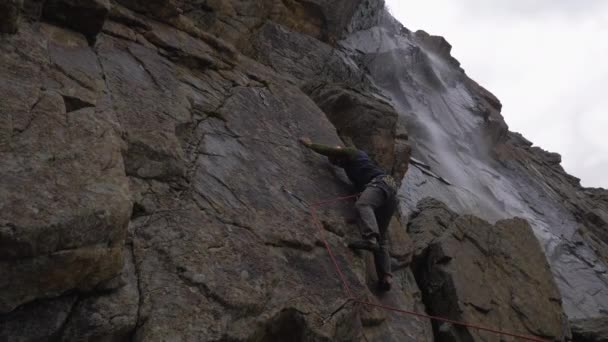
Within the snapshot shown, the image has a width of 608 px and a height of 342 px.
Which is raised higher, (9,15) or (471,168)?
(471,168)

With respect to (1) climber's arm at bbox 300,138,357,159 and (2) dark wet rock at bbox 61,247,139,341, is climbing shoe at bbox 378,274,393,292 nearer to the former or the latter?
(1) climber's arm at bbox 300,138,357,159

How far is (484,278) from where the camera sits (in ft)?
26.0

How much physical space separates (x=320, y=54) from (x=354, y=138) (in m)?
5.23

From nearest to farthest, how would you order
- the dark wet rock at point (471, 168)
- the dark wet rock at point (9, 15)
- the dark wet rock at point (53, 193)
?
the dark wet rock at point (53, 193), the dark wet rock at point (9, 15), the dark wet rock at point (471, 168)

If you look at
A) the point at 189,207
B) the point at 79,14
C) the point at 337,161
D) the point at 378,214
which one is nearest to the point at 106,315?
the point at 189,207

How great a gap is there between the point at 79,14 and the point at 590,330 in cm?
1088

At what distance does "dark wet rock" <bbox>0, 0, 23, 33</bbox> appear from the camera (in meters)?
3.86

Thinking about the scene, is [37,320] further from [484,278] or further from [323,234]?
Answer: [484,278]

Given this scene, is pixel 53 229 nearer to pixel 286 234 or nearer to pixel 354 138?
pixel 286 234

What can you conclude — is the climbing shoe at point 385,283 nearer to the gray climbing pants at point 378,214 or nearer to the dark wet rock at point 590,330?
the gray climbing pants at point 378,214

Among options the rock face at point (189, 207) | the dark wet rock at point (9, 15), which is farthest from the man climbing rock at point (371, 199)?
the dark wet rock at point (9, 15)

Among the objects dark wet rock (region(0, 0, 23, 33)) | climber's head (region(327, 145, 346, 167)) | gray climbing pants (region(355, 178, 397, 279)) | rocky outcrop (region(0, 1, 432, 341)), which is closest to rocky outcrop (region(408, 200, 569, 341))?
rocky outcrop (region(0, 1, 432, 341))

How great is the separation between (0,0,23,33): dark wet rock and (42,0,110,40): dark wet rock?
105 cm

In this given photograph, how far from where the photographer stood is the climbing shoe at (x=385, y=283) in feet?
19.9
